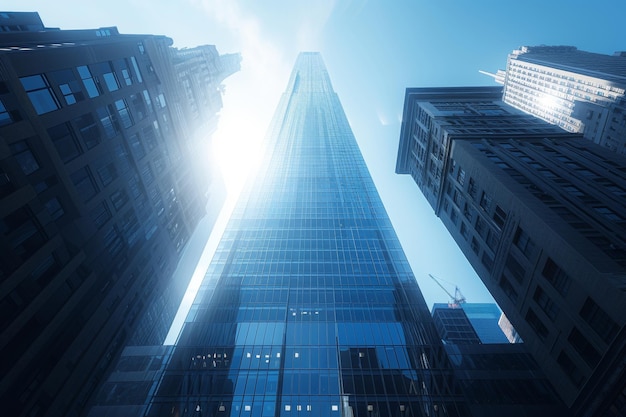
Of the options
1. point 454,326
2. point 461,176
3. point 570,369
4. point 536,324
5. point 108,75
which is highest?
point 108,75

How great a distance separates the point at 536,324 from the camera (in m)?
29.7

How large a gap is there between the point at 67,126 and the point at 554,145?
57230mm

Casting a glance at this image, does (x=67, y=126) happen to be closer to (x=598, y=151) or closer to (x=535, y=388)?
(x=535, y=388)

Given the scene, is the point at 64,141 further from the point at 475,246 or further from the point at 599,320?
the point at 475,246

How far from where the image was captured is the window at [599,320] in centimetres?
2150

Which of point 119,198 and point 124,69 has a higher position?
point 124,69

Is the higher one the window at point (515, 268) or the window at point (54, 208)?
the window at point (54, 208)

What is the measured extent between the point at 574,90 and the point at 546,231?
110 meters

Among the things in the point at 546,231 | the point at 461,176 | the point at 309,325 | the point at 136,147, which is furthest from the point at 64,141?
the point at 461,176

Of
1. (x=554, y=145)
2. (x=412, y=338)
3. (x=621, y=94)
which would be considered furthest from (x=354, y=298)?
(x=621, y=94)

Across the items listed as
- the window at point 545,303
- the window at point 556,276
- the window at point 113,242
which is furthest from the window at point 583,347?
the window at point 113,242

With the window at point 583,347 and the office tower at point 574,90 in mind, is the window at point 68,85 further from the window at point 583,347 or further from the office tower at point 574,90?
the office tower at point 574,90

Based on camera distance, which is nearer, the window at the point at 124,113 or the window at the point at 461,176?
the window at the point at 124,113

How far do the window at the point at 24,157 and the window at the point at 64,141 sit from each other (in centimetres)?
251
